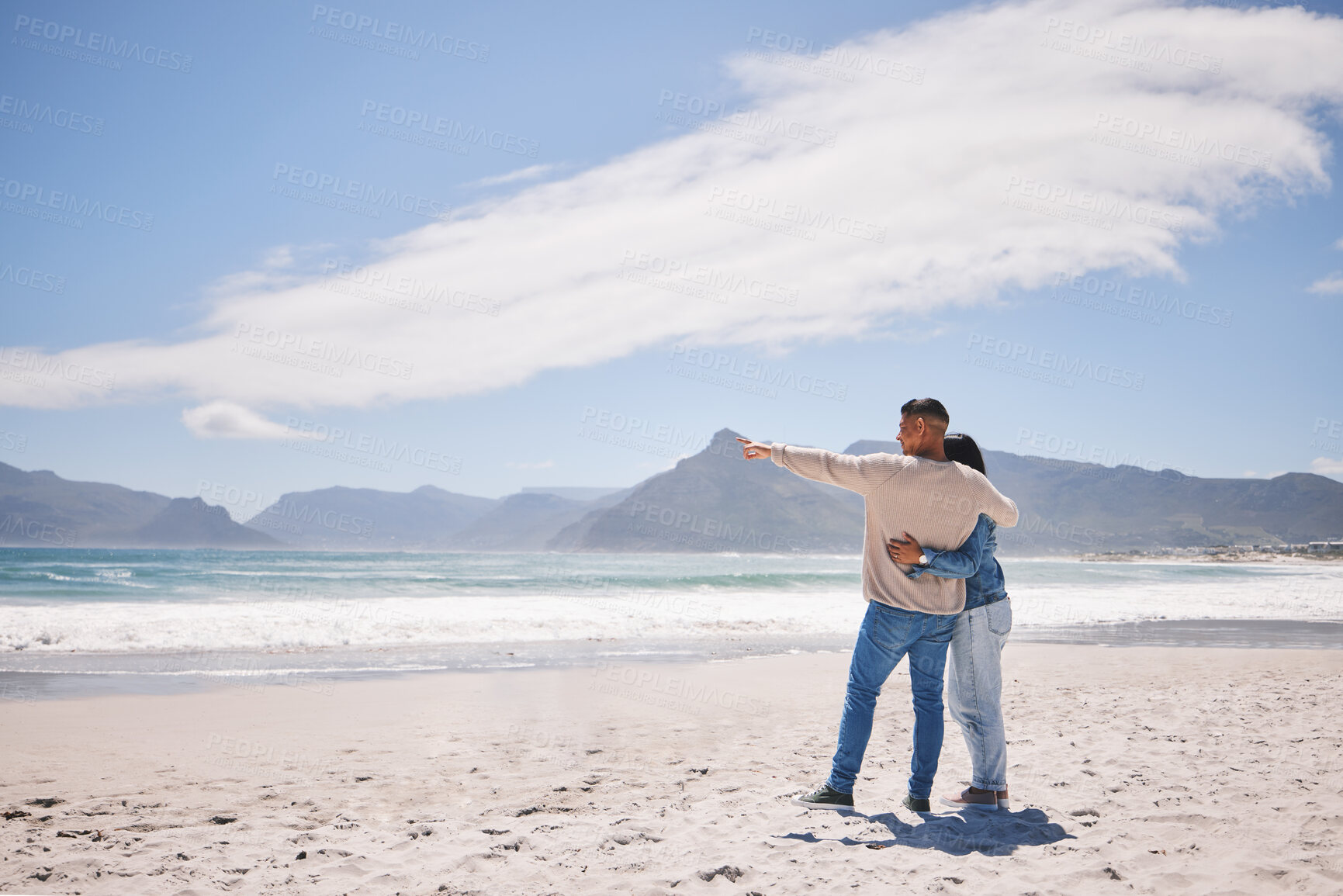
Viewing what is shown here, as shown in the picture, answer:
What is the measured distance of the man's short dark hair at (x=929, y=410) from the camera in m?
3.49

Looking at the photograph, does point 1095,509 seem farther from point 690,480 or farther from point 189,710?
point 189,710

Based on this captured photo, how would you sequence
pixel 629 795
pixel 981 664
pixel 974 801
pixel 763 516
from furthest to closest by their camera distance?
pixel 763 516 < pixel 629 795 < pixel 974 801 < pixel 981 664

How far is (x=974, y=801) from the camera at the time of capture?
12.3 ft

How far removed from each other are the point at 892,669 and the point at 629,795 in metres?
1.80

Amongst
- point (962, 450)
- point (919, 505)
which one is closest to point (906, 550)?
point (919, 505)

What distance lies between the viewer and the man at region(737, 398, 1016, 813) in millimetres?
3375

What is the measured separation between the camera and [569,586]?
26.5 meters

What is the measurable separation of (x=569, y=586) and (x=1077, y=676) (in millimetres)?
19796


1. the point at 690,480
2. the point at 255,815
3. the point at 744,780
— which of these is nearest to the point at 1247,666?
the point at 744,780

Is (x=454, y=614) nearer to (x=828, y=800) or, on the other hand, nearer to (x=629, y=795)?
(x=629, y=795)


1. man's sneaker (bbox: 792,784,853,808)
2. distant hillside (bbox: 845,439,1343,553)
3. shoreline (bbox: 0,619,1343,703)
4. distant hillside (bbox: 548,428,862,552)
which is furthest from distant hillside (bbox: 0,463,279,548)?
distant hillside (bbox: 845,439,1343,553)

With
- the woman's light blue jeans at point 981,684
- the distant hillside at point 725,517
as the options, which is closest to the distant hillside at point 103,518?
the distant hillside at point 725,517

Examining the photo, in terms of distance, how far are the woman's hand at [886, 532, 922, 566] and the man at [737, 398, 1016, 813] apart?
1.8 inches

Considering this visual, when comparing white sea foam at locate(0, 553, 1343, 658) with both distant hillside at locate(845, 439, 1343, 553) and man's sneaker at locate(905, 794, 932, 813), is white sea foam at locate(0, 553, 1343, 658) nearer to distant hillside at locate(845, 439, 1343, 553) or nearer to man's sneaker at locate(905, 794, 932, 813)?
man's sneaker at locate(905, 794, 932, 813)
